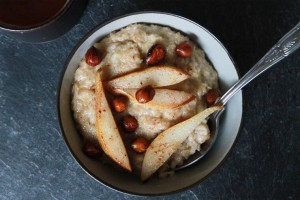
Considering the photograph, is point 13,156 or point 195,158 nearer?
point 195,158

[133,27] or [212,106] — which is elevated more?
[133,27]

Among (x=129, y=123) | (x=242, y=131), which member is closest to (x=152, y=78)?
(x=129, y=123)

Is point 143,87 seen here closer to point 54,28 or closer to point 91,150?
point 91,150

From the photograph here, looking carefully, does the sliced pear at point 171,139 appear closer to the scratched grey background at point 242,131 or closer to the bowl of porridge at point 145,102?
the bowl of porridge at point 145,102

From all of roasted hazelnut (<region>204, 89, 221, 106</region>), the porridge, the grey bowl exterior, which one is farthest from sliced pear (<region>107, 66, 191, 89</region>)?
the grey bowl exterior

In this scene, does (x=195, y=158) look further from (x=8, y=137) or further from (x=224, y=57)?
(x=8, y=137)

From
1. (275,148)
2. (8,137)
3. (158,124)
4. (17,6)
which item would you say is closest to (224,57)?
(158,124)

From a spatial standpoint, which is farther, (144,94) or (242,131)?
A: (242,131)
